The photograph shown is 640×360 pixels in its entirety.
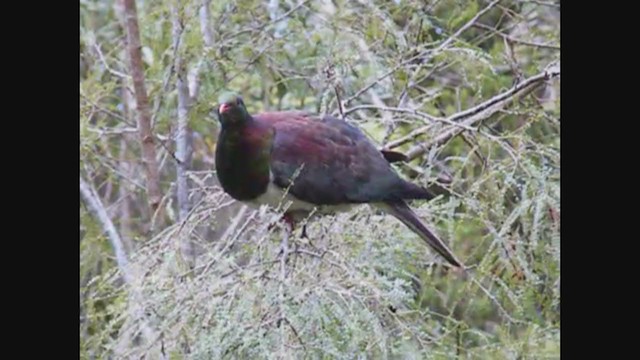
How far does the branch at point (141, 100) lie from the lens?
3.58m

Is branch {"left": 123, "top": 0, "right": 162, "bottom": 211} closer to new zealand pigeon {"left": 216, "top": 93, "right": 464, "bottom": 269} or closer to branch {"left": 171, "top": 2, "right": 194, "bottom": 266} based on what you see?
branch {"left": 171, "top": 2, "right": 194, "bottom": 266}

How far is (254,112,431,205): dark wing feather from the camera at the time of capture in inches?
124

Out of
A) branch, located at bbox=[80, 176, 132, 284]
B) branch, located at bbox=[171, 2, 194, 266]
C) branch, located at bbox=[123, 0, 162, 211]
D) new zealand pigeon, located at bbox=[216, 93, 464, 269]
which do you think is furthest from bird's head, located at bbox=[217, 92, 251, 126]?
branch, located at bbox=[80, 176, 132, 284]

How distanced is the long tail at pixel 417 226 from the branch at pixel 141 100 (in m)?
0.81

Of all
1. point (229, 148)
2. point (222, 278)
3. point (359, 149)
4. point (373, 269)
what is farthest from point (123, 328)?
point (359, 149)

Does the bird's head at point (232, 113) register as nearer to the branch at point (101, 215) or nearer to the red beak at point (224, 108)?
the red beak at point (224, 108)

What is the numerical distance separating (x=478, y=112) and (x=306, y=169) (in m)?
0.59

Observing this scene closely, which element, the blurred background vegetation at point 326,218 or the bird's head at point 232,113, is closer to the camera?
the blurred background vegetation at point 326,218

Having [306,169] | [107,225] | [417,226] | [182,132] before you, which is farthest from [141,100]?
[417,226]

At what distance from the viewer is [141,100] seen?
3600 millimetres

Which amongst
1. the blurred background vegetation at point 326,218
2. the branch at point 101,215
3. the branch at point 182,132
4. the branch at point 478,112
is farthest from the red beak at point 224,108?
the branch at point 101,215

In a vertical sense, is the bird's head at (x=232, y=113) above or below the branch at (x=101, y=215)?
above

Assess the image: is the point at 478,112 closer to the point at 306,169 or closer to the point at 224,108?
the point at 306,169
